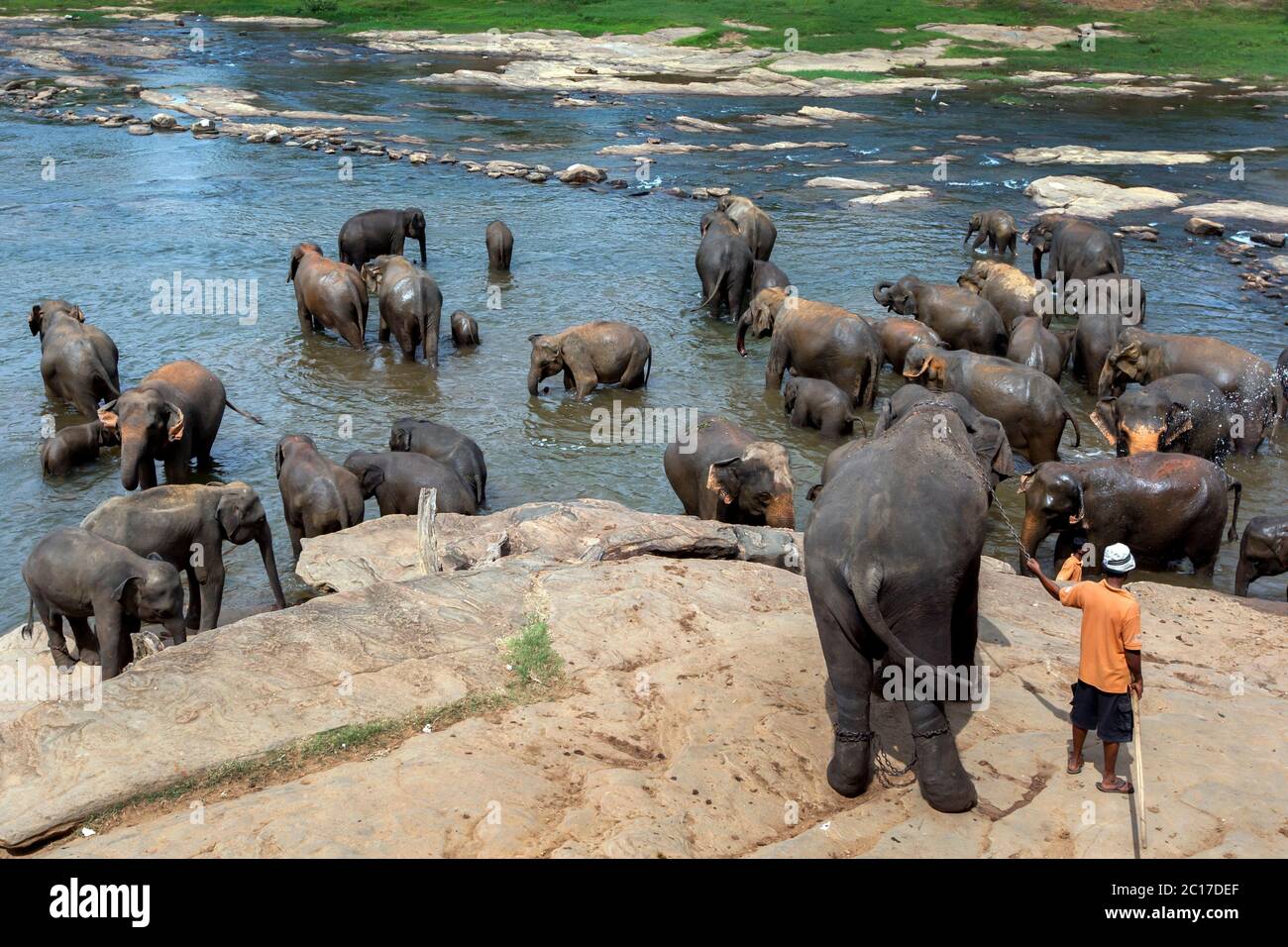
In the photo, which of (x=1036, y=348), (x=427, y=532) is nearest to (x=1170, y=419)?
(x=1036, y=348)

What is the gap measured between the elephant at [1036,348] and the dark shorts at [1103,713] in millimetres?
9217

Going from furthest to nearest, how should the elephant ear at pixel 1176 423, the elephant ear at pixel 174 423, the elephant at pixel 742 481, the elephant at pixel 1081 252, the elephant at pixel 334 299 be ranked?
the elephant at pixel 1081 252, the elephant at pixel 334 299, the elephant ear at pixel 1176 423, the elephant ear at pixel 174 423, the elephant at pixel 742 481

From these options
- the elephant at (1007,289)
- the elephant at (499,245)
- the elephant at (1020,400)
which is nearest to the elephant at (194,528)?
the elephant at (1020,400)

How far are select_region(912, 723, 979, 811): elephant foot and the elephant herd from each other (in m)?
0.01

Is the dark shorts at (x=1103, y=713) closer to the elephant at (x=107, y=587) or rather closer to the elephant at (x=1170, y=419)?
the elephant at (x=107, y=587)

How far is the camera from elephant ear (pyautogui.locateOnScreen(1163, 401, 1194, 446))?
41.9 feet

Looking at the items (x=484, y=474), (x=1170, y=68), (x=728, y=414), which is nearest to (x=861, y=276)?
(x=728, y=414)

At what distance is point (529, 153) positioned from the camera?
31406mm

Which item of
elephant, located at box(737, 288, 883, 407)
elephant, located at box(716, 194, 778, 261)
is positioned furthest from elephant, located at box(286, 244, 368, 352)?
elephant, located at box(716, 194, 778, 261)

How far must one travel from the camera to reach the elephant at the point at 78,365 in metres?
14.3

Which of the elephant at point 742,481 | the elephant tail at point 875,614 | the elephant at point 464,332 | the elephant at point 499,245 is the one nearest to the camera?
the elephant tail at point 875,614

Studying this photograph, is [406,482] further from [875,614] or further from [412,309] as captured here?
[875,614]

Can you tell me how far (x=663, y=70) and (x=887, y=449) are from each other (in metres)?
40.2

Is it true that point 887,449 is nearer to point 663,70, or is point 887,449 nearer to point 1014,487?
point 1014,487
